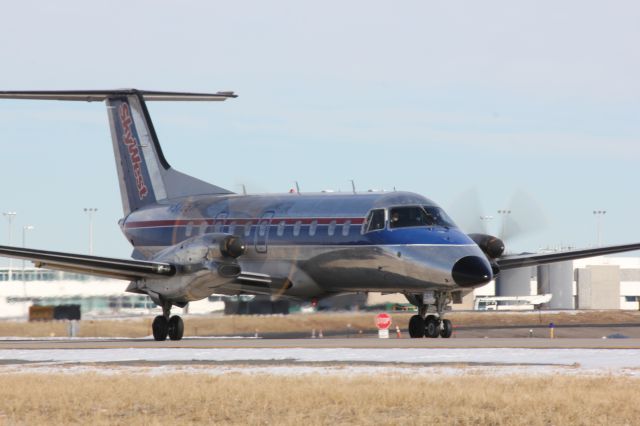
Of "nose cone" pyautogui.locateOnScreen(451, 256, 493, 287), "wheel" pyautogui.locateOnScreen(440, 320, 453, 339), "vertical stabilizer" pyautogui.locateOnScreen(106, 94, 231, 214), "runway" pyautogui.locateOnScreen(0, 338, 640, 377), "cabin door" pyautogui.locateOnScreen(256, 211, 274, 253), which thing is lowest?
"runway" pyautogui.locateOnScreen(0, 338, 640, 377)

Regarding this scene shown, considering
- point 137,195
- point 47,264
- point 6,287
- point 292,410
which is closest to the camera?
point 292,410

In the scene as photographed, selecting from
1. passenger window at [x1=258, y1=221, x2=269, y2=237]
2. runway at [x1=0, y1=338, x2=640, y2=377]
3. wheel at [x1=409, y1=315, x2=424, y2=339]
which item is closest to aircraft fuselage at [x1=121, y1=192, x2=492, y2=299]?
passenger window at [x1=258, y1=221, x2=269, y2=237]

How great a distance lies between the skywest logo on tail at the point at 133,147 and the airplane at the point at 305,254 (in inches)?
71.0

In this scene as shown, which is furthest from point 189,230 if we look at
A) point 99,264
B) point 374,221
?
point 374,221

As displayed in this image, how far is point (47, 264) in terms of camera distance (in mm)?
31219

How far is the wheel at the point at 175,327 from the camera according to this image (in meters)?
32.5

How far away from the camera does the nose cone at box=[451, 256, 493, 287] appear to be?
95.9 ft

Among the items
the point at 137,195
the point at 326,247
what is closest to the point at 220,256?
the point at 326,247

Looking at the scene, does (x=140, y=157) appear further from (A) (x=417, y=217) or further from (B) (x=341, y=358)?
(B) (x=341, y=358)

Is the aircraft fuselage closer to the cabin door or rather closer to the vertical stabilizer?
the cabin door

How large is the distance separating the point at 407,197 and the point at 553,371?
11942 mm

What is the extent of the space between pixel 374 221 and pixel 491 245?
4214 mm

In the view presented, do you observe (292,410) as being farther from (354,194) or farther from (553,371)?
(354,194)

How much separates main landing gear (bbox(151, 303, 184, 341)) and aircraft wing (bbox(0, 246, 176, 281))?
1.47 meters
